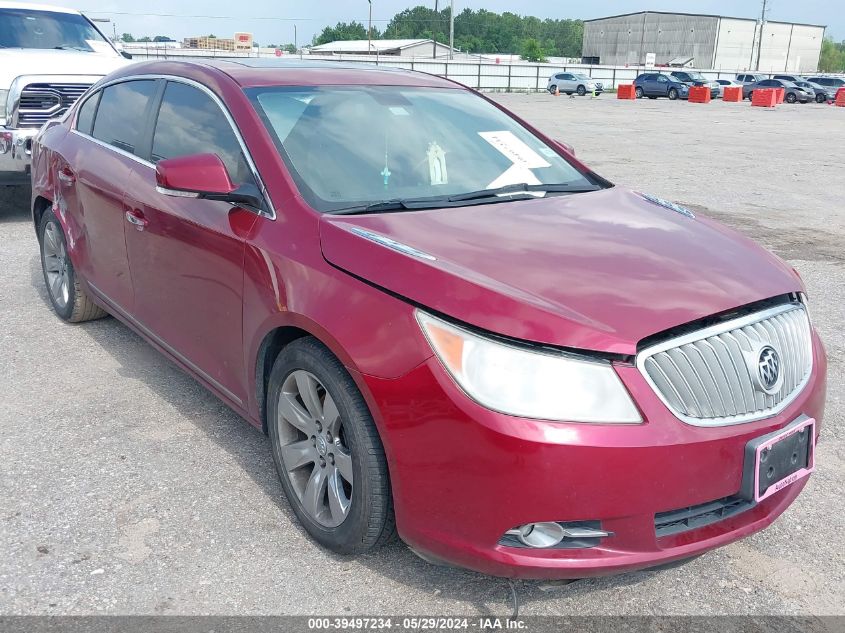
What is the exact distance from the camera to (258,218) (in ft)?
10.2

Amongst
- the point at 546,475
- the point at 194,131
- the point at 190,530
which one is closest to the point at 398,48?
the point at 194,131

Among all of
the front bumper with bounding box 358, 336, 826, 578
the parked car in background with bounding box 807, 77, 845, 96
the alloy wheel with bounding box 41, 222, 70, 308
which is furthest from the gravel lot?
the parked car in background with bounding box 807, 77, 845, 96

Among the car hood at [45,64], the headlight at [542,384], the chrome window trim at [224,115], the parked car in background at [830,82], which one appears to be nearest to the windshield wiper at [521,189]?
the chrome window trim at [224,115]

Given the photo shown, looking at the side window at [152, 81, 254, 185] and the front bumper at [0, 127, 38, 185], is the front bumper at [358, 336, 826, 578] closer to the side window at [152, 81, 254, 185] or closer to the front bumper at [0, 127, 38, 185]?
the side window at [152, 81, 254, 185]

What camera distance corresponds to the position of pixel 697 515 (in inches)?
94.7

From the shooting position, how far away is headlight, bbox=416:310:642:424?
2.24 meters

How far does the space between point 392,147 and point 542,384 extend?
5.22 ft

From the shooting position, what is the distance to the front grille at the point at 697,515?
2350mm

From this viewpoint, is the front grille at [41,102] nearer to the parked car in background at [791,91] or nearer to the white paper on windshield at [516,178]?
the white paper on windshield at [516,178]

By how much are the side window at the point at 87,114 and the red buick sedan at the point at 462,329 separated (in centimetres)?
114

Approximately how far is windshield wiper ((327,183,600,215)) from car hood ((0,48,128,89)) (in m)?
6.46

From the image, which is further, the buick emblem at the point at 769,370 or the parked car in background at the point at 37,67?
the parked car in background at the point at 37,67

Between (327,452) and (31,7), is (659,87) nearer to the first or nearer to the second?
(31,7)

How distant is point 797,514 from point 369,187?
2.11 meters
